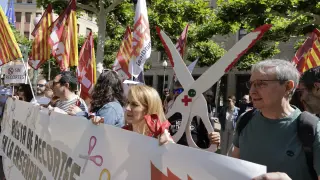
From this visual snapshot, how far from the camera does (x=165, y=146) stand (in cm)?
216

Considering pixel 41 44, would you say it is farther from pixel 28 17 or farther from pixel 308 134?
pixel 28 17

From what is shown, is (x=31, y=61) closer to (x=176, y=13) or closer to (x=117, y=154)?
(x=117, y=154)

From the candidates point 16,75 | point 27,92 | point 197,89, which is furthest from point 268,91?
point 16,75

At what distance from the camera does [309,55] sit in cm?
629

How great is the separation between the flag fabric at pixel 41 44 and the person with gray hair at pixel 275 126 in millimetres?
6255

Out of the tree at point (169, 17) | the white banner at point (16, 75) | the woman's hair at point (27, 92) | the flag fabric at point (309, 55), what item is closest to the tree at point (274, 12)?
the tree at point (169, 17)

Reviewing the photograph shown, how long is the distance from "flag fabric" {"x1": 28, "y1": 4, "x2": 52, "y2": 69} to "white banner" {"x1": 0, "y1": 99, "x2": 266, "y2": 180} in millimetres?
2872

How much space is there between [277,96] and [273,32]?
11997 millimetres

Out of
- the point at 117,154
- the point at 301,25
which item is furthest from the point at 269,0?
the point at 117,154

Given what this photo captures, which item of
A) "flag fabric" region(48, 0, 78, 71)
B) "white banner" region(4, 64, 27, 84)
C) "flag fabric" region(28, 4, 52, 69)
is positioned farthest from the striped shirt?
"flag fabric" region(28, 4, 52, 69)

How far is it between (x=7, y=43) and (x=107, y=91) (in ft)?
13.5

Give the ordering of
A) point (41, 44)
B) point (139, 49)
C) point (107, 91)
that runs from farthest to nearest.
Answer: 1. point (41, 44)
2. point (139, 49)
3. point (107, 91)

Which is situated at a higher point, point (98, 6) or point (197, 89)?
point (98, 6)

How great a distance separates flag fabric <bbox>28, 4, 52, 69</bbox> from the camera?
7910 mm
